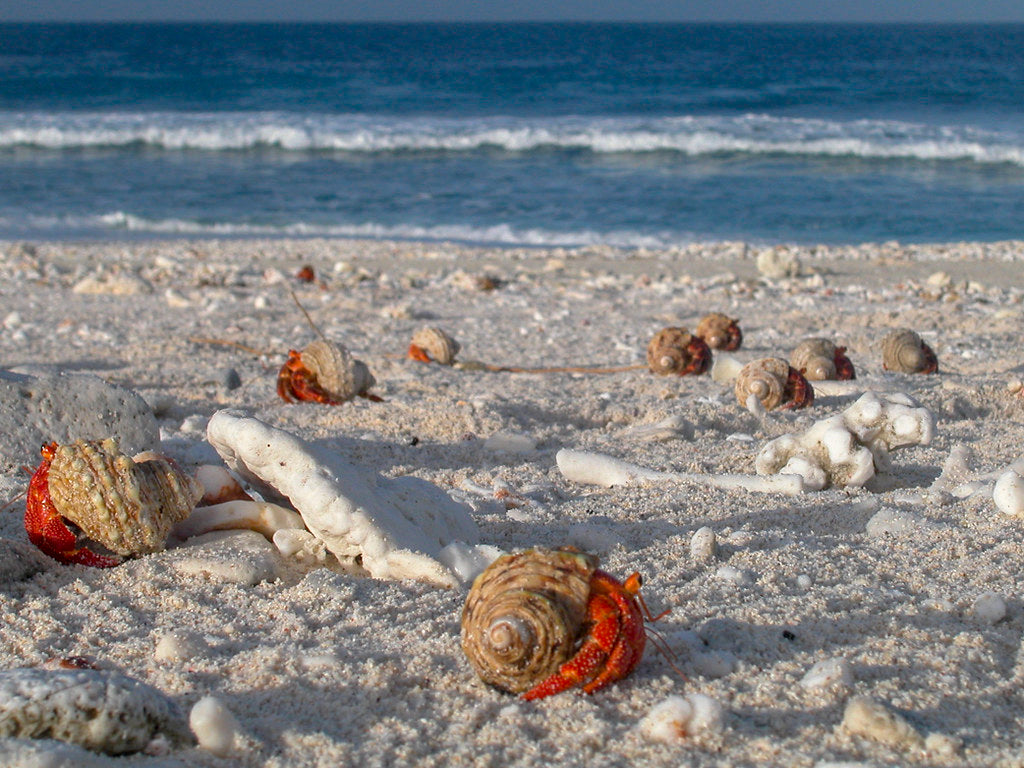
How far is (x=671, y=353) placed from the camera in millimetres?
4574

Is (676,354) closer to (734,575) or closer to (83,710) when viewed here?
(734,575)

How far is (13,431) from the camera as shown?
2.86 m

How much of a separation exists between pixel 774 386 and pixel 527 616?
2465mm

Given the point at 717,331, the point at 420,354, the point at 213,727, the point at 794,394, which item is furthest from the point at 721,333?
the point at 213,727

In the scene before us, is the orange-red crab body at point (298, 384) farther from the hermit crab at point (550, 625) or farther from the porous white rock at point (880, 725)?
the porous white rock at point (880, 725)

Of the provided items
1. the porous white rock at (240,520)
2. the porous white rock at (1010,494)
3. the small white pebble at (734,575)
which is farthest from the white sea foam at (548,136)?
the porous white rock at (240,520)

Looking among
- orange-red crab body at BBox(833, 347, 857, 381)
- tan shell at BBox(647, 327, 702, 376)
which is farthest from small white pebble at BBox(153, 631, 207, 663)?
orange-red crab body at BBox(833, 347, 857, 381)

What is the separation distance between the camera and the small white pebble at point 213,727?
4.90 ft

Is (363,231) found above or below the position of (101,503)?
below

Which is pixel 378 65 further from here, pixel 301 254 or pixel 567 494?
pixel 567 494

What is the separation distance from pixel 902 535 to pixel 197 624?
5.55 feet

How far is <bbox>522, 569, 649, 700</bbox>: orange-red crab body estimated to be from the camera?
5.23ft

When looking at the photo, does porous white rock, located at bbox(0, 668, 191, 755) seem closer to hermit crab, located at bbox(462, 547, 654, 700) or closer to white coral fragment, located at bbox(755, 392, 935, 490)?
hermit crab, located at bbox(462, 547, 654, 700)

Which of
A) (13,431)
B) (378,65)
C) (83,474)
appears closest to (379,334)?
(13,431)
